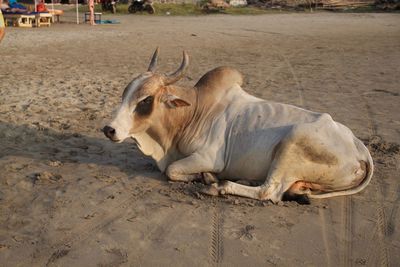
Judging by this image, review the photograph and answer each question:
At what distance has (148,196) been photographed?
14.3 feet

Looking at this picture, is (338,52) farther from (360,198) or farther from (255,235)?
(255,235)

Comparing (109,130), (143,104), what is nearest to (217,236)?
(109,130)

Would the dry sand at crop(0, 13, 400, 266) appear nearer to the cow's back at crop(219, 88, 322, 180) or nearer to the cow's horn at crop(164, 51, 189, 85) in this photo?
the cow's back at crop(219, 88, 322, 180)

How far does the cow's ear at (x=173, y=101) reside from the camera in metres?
4.56

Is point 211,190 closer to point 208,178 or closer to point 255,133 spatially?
point 208,178

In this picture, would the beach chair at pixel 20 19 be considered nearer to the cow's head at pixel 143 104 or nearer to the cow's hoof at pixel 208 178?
the cow's head at pixel 143 104

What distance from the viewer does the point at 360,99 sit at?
26.1ft

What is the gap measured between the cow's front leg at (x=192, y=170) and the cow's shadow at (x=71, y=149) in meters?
0.18

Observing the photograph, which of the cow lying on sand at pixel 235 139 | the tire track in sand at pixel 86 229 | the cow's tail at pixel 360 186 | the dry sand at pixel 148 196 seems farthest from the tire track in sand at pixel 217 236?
the cow's tail at pixel 360 186

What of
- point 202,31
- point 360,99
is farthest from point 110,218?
point 202,31

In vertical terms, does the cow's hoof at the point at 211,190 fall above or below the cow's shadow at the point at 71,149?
above

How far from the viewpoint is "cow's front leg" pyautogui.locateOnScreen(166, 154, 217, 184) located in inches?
180

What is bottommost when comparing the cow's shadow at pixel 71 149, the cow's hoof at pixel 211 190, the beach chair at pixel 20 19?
the cow's shadow at pixel 71 149

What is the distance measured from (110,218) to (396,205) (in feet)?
7.30
